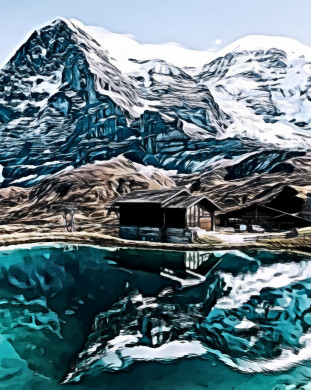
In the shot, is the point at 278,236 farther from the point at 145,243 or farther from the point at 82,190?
the point at 82,190

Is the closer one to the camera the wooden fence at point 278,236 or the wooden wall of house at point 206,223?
the wooden fence at point 278,236

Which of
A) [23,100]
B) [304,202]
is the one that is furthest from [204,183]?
[23,100]

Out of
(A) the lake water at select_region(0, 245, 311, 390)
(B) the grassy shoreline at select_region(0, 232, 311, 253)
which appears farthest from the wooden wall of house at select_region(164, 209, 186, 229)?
(A) the lake water at select_region(0, 245, 311, 390)

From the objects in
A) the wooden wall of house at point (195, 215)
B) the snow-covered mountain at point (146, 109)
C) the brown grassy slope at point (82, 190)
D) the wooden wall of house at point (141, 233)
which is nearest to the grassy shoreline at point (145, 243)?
the wooden wall of house at point (141, 233)

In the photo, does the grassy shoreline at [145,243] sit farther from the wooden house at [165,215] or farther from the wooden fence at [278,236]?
the wooden house at [165,215]

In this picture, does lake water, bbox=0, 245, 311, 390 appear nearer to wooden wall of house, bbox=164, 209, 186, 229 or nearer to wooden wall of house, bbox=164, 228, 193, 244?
wooden wall of house, bbox=164, 228, 193, 244

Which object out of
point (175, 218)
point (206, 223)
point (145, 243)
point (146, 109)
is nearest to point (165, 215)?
point (175, 218)

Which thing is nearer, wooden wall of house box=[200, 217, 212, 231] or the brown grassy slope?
wooden wall of house box=[200, 217, 212, 231]
